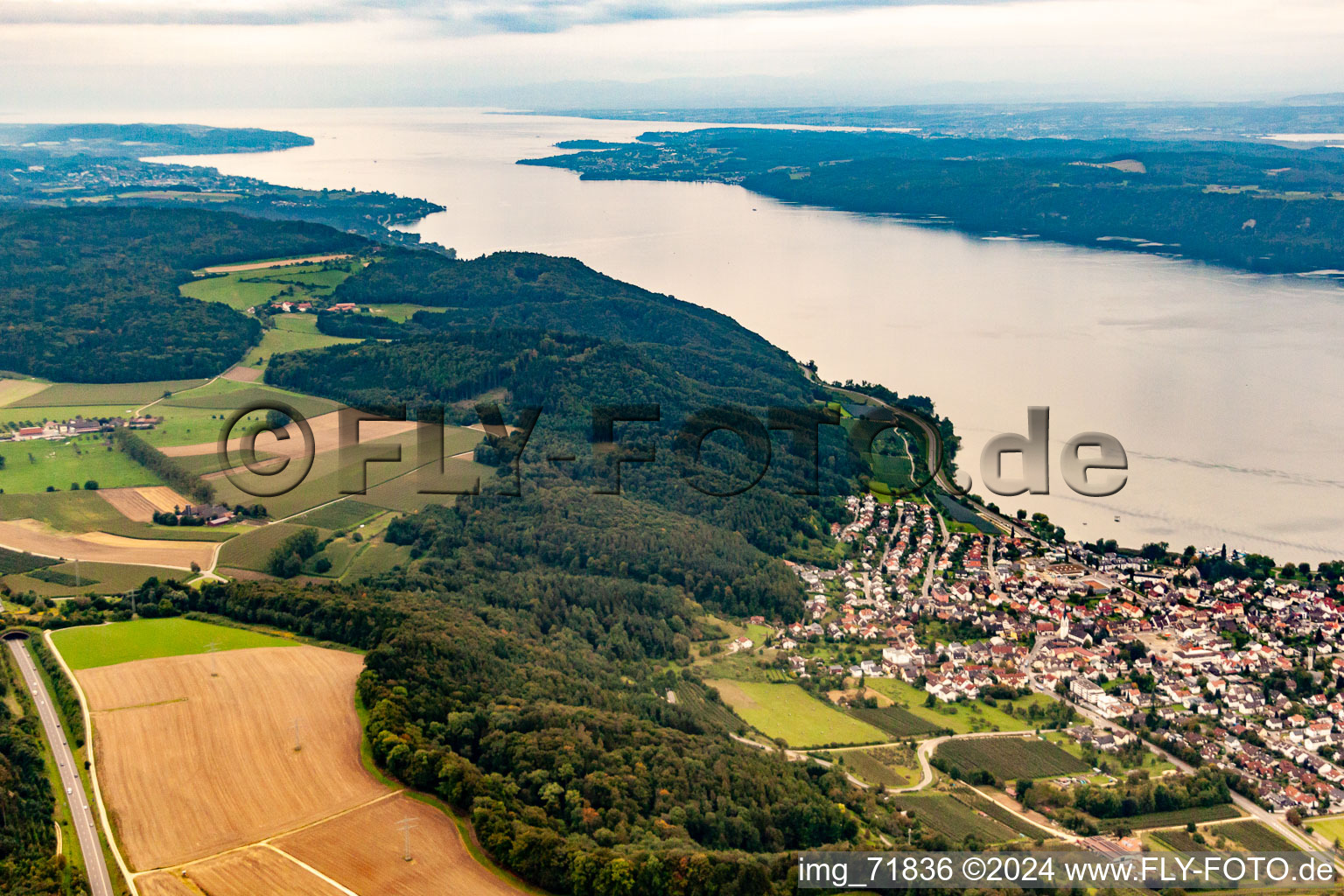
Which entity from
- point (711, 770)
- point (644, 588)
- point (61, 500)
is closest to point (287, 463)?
point (61, 500)

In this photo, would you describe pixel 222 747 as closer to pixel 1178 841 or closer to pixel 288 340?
pixel 1178 841

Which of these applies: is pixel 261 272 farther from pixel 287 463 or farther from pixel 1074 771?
pixel 1074 771

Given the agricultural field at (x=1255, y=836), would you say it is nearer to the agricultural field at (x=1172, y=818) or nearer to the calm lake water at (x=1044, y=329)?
the agricultural field at (x=1172, y=818)

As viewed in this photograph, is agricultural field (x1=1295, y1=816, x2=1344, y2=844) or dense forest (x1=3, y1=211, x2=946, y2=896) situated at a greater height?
dense forest (x1=3, y1=211, x2=946, y2=896)

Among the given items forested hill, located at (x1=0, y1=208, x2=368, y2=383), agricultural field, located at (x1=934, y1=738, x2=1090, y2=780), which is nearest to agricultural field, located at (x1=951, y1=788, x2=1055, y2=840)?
agricultural field, located at (x1=934, y1=738, x2=1090, y2=780)

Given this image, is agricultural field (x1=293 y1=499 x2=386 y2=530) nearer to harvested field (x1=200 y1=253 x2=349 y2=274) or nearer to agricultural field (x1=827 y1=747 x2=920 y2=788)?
agricultural field (x1=827 y1=747 x2=920 y2=788)
